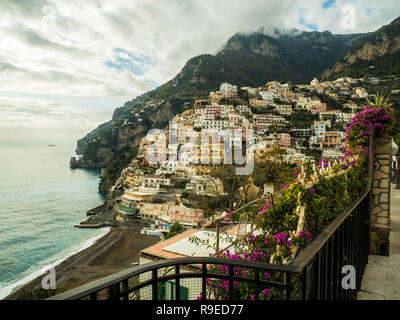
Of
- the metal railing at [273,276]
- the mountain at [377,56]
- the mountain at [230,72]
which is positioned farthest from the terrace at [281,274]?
the mountain at [377,56]

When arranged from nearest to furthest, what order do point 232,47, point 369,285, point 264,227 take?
point 264,227
point 369,285
point 232,47

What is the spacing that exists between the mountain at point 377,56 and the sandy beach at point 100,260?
3945 inches

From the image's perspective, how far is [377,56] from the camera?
103 metres

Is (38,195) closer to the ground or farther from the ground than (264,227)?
closer to the ground

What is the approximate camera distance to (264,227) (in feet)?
7.75

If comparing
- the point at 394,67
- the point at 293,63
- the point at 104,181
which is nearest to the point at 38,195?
the point at 104,181

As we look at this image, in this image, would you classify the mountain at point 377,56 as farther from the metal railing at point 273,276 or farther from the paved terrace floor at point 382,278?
the metal railing at point 273,276

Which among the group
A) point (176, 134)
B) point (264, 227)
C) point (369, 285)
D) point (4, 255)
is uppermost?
point (176, 134)

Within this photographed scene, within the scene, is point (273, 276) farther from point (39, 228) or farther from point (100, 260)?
point (39, 228)

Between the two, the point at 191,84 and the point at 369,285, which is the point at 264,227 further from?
the point at 191,84

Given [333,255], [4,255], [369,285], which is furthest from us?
[4,255]

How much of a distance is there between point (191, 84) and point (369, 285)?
120 meters

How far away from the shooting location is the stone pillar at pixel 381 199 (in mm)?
3910
